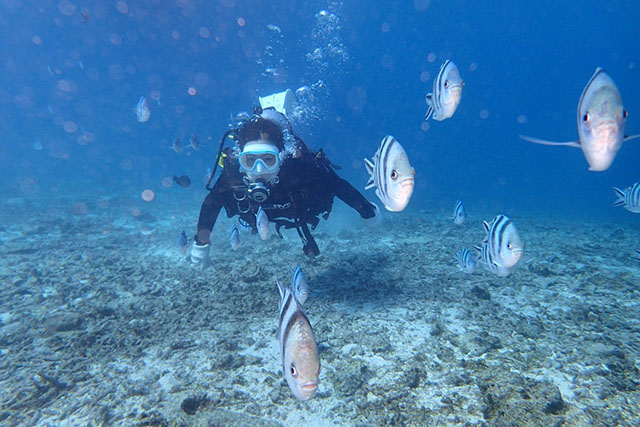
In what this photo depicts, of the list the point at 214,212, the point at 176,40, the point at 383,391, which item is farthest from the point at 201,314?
the point at 176,40

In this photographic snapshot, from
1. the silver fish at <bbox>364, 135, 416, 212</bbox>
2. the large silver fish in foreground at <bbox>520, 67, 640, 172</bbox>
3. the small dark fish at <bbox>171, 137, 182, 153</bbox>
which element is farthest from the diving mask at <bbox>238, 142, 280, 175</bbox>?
the small dark fish at <bbox>171, 137, 182, 153</bbox>

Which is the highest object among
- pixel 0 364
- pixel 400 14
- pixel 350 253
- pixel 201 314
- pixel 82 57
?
pixel 82 57

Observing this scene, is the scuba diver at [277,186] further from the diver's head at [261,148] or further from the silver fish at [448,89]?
the silver fish at [448,89]

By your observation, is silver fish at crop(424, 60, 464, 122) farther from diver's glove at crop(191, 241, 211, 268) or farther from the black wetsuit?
diver's glove at crop(191, 241, 211, 268)

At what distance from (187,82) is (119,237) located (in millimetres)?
68599

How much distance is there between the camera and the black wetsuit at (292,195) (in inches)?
207

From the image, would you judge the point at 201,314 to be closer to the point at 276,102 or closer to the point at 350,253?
the point at 350,253

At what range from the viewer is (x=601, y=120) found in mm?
1702

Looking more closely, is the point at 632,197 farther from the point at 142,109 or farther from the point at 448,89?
the point at 142,109

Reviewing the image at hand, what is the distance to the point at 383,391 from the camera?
3.21 m

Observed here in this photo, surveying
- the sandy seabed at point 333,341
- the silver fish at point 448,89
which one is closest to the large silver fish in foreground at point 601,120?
the silver fish at point 448,89

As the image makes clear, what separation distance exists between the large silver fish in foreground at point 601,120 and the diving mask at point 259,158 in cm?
380

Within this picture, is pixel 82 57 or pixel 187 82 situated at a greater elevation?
pixel 82 57

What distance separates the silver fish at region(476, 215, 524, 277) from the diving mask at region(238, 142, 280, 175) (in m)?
3.37
